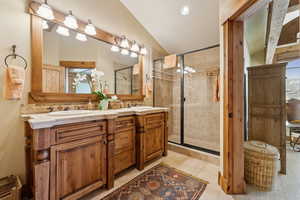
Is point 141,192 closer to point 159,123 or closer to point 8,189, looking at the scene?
point 159,123

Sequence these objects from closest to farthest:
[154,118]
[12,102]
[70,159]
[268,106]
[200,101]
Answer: [70,159], [12,102], [268,106], [154,118], [200,101]

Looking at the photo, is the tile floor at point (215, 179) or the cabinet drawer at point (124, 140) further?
the cabinet drawer at point (124, 140)

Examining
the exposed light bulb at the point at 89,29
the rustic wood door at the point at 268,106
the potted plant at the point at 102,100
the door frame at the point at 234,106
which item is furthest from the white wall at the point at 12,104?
the rustic wood door at the point at 268,106

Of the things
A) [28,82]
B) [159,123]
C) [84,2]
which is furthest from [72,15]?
[159,123]

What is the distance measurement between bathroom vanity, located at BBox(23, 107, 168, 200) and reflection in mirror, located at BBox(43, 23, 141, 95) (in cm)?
56

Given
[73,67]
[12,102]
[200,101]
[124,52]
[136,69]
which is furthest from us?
[200,101]

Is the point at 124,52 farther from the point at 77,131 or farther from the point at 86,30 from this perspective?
the point at 77,131

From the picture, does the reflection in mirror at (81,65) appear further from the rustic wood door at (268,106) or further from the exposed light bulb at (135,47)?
the rustic wood door at (268,106)

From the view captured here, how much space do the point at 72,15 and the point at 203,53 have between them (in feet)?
9.11

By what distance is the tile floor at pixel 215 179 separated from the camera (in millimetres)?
1473

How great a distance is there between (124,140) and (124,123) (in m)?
0.24

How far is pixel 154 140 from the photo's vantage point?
7.30 ft

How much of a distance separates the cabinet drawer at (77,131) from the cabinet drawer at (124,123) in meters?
0.26

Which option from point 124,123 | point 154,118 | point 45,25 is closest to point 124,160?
point 124,123
